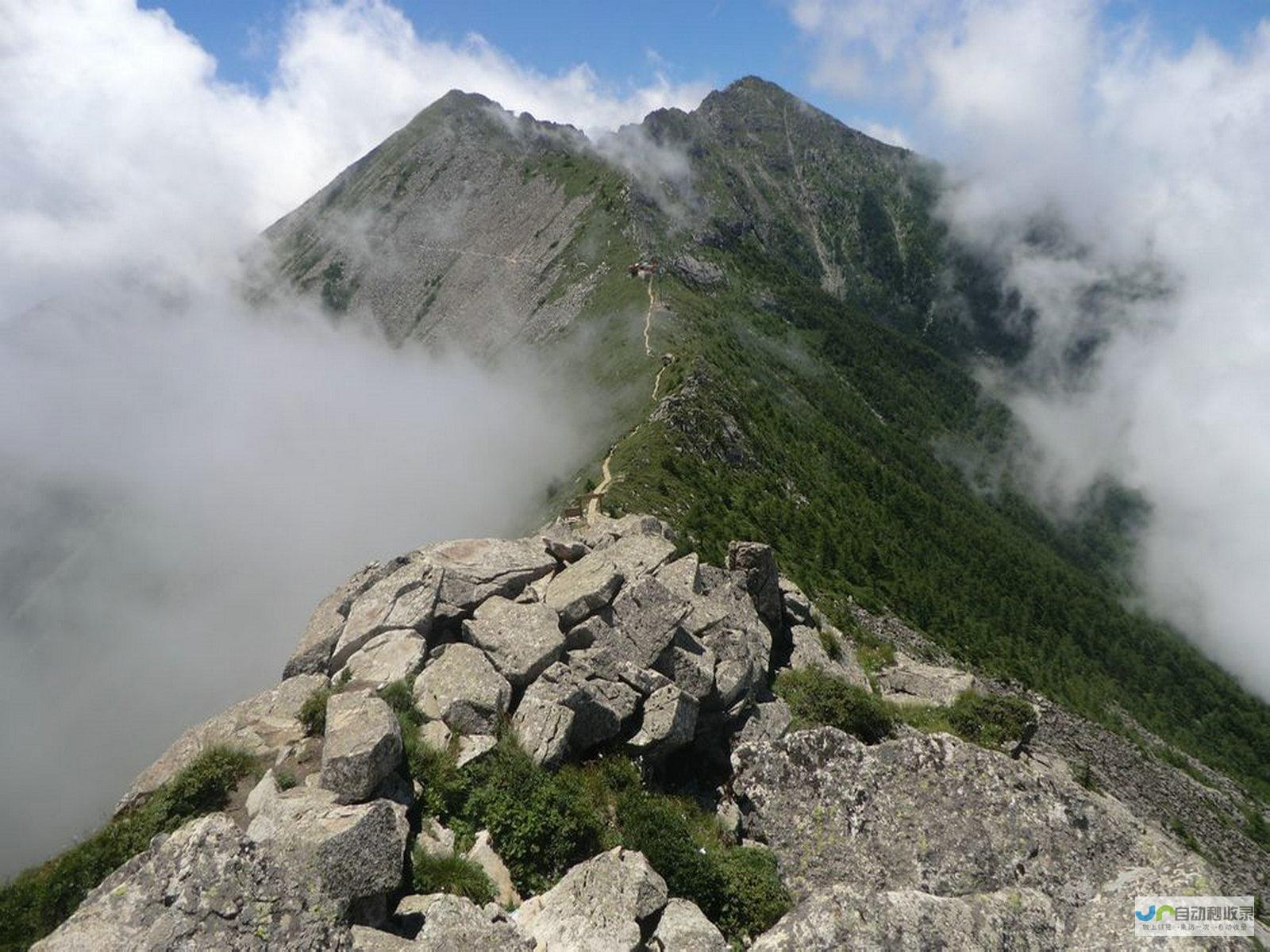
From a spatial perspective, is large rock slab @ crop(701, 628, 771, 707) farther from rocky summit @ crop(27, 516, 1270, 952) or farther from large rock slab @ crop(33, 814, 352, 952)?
large rock slab @ crop(33, 814, 352, 952)

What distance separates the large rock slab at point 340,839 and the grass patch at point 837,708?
43.7ft

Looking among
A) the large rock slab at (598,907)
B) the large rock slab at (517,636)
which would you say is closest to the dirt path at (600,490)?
the large rock slab at (517,636)

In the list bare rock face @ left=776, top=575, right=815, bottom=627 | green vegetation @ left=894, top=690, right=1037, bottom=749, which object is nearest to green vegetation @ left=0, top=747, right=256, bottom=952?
green vegetation @ left=894, top=690, right=1037, bottom=749

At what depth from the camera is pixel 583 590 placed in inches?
918

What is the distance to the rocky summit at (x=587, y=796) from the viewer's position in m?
12.6

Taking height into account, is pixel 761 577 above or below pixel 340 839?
above

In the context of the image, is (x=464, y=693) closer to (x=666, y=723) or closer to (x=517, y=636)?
(x=517, y=636)

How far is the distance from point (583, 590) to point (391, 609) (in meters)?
5.98

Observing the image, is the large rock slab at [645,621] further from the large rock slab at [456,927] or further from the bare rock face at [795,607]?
the bare rock face at [795,607]

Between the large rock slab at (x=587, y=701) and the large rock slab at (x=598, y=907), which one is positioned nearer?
the large rock slab at (x=598, y=907)

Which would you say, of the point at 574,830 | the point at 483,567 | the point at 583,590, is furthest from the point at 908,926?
the point at 483,567

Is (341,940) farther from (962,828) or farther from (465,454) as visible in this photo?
(465,454)

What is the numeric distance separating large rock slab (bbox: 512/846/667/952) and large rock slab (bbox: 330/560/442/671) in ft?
31.4

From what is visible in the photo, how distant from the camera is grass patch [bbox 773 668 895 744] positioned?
23078 millimetres
